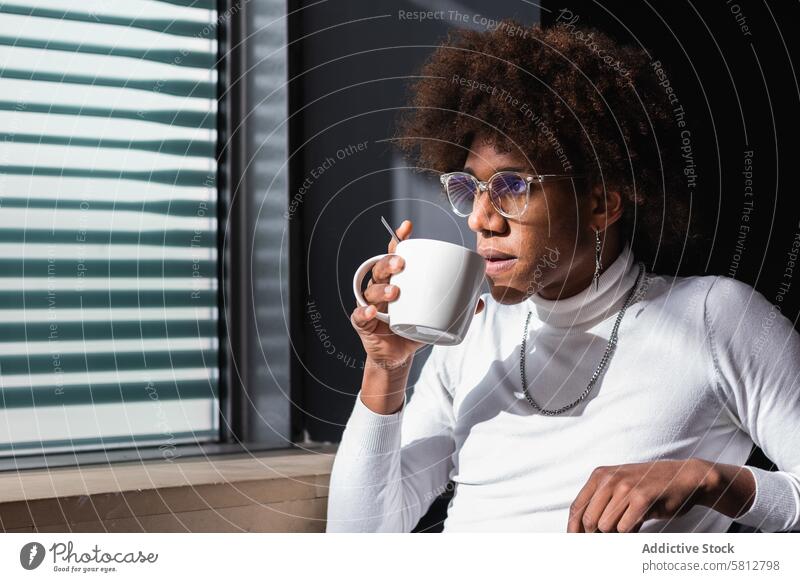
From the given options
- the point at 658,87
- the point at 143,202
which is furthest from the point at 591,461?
the point at 143,202

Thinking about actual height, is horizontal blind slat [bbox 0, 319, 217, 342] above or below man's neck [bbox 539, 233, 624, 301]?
below

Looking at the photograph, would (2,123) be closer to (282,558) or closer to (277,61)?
(277,61)

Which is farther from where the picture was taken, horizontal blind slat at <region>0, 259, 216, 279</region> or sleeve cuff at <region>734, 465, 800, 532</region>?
horizontal blind slat at <region>0, 259, 216, 279</region>

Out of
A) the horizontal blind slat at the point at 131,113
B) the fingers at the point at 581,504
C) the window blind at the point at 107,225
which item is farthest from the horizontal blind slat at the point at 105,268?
the fingers at the point at 581,504

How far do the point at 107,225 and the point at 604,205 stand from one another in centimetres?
35

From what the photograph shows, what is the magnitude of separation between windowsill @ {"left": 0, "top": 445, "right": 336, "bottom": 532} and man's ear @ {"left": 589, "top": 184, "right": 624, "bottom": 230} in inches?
9.7

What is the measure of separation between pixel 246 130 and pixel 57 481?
0.96 feet

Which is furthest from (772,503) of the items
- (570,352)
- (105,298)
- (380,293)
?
(105,298)

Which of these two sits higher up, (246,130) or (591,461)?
(246,130)

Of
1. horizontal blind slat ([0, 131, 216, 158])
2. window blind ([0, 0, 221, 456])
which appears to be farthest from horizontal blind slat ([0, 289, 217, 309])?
horizontal blind slat ([0, 131, 216, 158])

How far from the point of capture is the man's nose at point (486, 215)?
52cm

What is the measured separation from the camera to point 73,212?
0.60 meters

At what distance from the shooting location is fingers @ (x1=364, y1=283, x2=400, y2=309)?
18.8 inches

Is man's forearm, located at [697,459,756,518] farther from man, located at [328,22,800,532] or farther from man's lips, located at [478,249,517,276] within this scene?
man's lips, located at [478,249,517,276]
